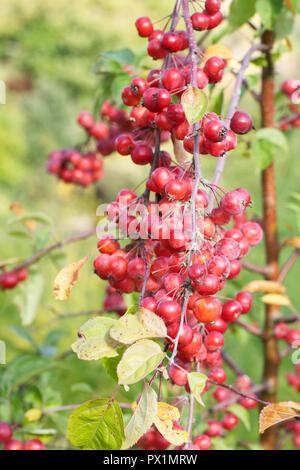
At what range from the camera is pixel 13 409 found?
694 mm

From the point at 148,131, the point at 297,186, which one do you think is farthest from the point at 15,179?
the point at 148,131

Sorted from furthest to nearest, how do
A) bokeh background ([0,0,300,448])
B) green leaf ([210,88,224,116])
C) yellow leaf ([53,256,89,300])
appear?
1. bokeh background ([0,0,300,448])
2. green leaf ([210,88,224,116])
3. yellow leaf ([53,256,89,300])

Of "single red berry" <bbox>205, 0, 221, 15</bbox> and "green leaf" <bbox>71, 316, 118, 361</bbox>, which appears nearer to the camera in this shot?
"green leaf" <bbox>71, 316, 118, 361</bbox>

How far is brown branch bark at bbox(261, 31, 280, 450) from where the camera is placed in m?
0.74

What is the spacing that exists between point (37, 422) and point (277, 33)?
0.65 meters

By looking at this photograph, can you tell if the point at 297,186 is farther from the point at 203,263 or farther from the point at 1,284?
the point at 203,263

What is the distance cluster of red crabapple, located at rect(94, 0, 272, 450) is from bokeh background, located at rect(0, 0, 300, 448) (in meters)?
0.36

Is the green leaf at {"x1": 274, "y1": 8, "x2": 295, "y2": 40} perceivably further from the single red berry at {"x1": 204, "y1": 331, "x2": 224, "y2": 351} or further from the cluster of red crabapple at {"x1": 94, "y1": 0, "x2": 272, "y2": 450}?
the single red berry at {"x1": 204, "y1": 331, "x2": 224, "y2": 351}

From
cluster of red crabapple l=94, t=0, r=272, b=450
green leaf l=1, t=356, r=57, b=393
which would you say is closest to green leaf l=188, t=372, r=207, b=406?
cluster of red crabapple l=94, t=0, r=272, b=450

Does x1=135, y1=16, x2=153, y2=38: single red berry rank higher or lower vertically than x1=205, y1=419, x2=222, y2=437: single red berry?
higher

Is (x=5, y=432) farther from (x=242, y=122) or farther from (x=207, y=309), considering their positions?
(x=242, y=122)

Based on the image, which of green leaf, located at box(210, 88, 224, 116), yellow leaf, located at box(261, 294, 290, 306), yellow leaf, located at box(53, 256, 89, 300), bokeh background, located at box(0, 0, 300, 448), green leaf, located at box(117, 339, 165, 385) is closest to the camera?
green leaf, located at box(117, 339, 165, 385)

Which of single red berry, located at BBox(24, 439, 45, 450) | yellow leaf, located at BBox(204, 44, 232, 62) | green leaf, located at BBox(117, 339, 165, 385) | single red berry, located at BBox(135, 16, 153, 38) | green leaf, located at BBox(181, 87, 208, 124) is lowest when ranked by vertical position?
single red berry, located at BBox(24, 439, 45, 450)

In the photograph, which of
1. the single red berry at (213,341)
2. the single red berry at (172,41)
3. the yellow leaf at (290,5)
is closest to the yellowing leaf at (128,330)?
the single red berry at (213,341)
